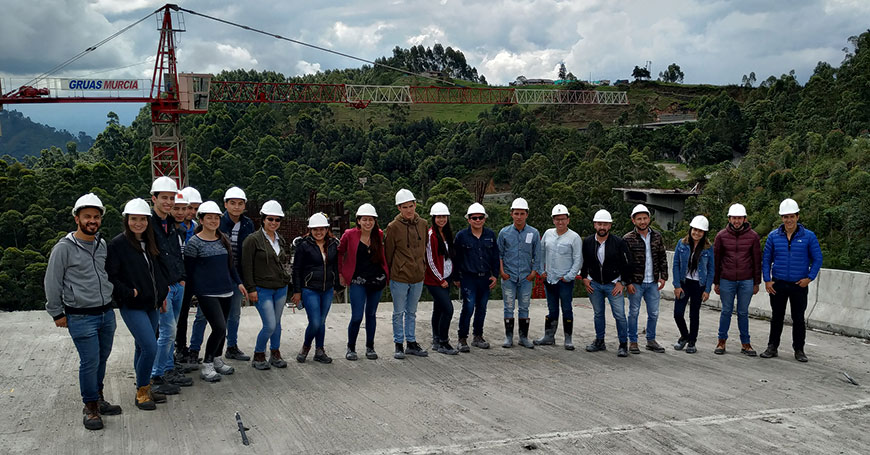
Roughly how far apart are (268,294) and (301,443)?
200 cm

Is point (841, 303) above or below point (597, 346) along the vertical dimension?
above

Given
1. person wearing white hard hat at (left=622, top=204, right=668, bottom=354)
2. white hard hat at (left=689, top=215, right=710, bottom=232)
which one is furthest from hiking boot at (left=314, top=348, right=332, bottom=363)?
white hard hat at (left=689, top=215, right=710, bottom=232)

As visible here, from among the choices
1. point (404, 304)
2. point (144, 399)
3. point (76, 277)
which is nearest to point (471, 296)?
point (404, 304)

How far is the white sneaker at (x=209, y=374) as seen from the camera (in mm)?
6214

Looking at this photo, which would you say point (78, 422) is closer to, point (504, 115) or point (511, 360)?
point (511, 360)

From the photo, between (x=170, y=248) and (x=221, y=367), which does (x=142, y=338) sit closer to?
(x=170, y=248)

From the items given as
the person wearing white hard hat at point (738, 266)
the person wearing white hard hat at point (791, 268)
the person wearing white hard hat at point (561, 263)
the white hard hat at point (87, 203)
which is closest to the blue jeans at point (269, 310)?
the white hard hat at point (87, 203)

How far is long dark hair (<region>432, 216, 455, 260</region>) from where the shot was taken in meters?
7.53

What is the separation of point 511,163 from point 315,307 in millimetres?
82013

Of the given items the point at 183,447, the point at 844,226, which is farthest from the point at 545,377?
the point at 844,226

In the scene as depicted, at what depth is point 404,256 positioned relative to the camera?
7.19 m

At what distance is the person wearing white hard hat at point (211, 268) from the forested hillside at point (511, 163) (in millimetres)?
20873

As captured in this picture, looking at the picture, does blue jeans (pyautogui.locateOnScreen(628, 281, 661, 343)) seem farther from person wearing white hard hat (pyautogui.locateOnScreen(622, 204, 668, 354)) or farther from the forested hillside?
the forested hillside

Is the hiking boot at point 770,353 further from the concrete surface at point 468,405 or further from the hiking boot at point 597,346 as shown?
the hiking boot at point 597,346
